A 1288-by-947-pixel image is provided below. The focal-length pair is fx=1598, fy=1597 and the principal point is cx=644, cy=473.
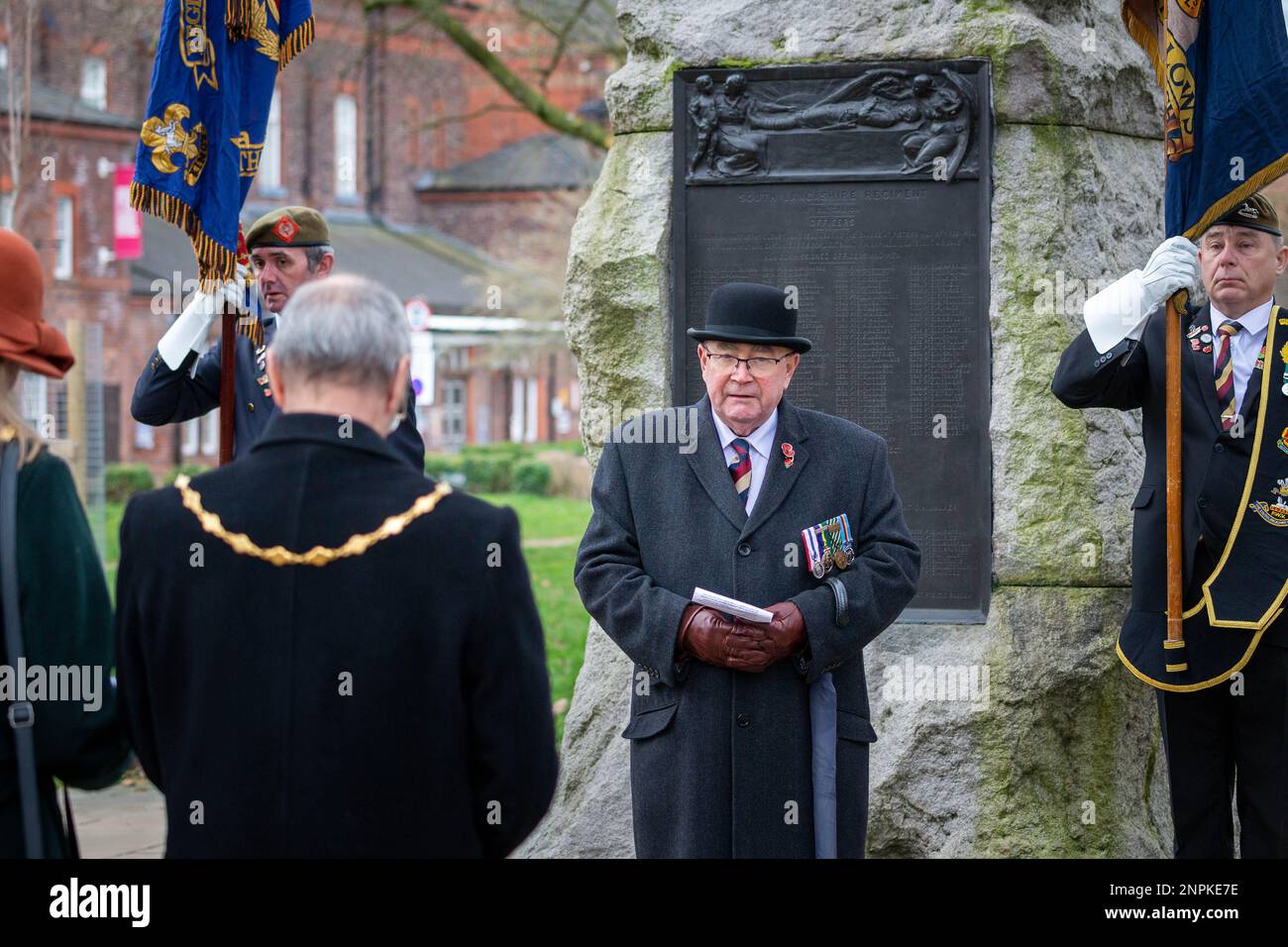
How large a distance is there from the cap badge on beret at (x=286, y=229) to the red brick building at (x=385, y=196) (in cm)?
1655

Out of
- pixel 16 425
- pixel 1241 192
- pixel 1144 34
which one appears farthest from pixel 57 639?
pixel 1144 34

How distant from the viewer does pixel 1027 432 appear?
538 centimetres

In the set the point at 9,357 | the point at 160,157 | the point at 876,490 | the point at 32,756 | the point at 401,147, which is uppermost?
the point at 401,147

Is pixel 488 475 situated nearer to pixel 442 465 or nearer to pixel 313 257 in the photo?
pixel 442 465

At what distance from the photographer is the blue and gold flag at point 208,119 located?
5180 mm

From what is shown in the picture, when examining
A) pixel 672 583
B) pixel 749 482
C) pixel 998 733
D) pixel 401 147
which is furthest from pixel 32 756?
pixel 401 147

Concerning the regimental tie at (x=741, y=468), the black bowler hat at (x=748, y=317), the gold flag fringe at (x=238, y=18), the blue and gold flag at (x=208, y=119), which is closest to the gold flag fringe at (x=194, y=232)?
the blue and gold flag at (x=208, y=119)

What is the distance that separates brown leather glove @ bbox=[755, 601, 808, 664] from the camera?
3914 mm

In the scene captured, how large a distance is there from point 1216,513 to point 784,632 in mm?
1409

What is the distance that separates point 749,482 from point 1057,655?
165 cm

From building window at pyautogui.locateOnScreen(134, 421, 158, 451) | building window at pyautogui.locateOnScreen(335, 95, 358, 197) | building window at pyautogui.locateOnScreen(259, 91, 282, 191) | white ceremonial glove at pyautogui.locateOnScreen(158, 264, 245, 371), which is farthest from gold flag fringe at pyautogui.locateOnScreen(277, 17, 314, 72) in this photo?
building window at pyautogui.locateOnScreen(335, 95, 358, 197)

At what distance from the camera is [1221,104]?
4.71 meters

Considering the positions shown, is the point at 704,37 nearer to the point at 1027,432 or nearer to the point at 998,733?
the point at 1027,432

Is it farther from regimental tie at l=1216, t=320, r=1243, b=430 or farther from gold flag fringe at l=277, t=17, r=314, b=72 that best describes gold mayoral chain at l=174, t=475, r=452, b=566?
gold flag fringe at l=277, t=17, r=314, b=72
